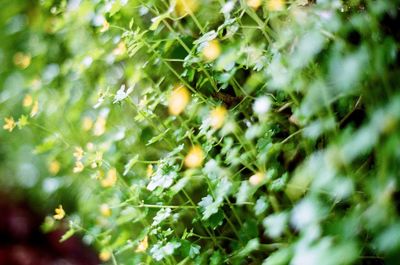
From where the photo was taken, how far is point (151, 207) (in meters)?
1.28

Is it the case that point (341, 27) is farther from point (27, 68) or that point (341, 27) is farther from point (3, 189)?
point (3, 189)

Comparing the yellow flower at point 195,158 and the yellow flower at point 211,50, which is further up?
the yellow flower at point 211,50

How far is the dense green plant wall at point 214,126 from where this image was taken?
0.69 meters

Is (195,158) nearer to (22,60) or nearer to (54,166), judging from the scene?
(54,166)

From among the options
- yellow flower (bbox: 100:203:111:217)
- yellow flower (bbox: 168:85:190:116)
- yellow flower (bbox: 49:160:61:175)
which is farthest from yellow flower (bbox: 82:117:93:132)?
yellow flower (bbox: 168:85:190:116)

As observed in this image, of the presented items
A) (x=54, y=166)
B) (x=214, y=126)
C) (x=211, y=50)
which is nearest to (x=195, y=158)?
(x=214, y=126)

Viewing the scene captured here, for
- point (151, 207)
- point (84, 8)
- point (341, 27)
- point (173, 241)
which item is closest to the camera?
point (341, 27)

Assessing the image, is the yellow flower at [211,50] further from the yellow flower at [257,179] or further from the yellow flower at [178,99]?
the yellow flower at [257,179]

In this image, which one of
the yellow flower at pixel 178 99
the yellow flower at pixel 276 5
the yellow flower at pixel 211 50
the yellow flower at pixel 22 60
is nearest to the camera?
the yellow flower at pixel 276 5

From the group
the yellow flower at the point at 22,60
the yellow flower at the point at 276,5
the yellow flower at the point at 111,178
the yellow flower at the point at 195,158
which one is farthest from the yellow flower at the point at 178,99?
the yellow flower at the point at 22,60

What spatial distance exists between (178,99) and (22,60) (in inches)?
35.0

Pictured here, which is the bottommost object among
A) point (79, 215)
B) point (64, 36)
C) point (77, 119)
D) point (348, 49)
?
point (79, 215)

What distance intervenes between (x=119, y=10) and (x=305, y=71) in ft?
2.27

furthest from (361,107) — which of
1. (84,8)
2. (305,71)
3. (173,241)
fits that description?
(84,8)
